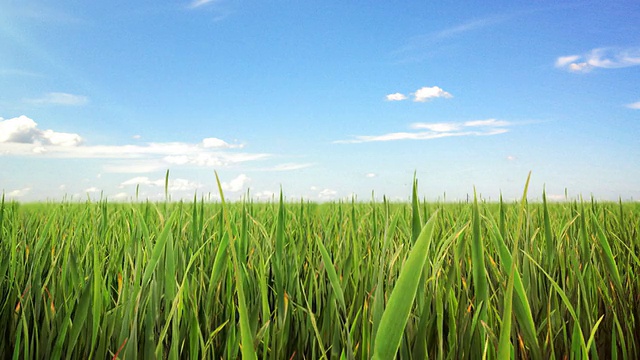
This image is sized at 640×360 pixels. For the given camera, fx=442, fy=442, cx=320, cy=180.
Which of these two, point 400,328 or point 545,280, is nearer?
point 400,328

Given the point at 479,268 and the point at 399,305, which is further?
the point at 479,268

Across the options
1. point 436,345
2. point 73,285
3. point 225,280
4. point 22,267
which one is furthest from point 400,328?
point 22,267

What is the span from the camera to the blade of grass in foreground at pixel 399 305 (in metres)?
0.43

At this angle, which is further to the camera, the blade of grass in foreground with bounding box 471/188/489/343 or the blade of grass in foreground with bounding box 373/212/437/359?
the blade of grass in foreground with bounding box 471/188/489/343

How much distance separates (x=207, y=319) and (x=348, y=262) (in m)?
0.34

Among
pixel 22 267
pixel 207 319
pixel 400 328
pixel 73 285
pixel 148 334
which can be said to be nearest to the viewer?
pixel 400 328

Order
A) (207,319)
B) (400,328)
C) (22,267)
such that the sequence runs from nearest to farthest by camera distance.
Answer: (400,328), (207,319), (22,267)

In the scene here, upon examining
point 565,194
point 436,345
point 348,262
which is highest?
point 565,194

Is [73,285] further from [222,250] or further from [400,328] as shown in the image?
[400,328]

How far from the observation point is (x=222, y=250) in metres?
0.95

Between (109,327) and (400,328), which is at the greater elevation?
(400,328)

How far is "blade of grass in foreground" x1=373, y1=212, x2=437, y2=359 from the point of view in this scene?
16.9 inches

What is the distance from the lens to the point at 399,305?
0.43 m

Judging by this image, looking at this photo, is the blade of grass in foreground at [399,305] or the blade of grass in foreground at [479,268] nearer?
the blade of grass in foreground at [399,305]
